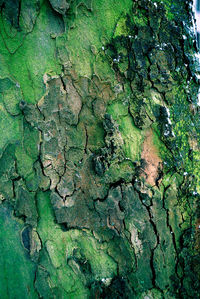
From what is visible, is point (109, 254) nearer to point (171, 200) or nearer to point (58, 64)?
point (171, 200)

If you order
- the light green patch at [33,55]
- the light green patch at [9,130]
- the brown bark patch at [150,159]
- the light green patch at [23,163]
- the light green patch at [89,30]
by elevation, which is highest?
the light green patch at [89,30]

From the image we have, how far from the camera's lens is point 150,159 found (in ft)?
3.75

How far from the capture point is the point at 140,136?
1.13m

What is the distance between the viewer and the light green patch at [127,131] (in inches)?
43.7

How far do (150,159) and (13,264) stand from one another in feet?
2.20

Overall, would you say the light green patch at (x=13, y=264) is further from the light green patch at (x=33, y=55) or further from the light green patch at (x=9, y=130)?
the light green patch at (x=33, y=55)

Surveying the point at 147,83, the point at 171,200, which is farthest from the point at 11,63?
the point at 171,200

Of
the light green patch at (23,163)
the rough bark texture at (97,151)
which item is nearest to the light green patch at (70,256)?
the rough bark texture at (97,151)

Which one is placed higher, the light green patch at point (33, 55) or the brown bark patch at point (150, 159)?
the light green patch at point (33, 55)

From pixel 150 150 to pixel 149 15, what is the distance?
52cm

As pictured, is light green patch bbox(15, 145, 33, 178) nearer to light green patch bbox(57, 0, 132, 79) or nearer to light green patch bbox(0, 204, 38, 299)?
light green patch bbox(0, 204, 38, 299)

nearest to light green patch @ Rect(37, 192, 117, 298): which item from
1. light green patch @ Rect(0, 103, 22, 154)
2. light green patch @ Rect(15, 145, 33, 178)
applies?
light green patch @ Rect(15, 145, 33, 178)

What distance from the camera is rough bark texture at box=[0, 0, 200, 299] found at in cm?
106

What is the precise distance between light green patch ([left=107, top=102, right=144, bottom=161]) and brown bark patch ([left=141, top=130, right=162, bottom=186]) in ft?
0.08
